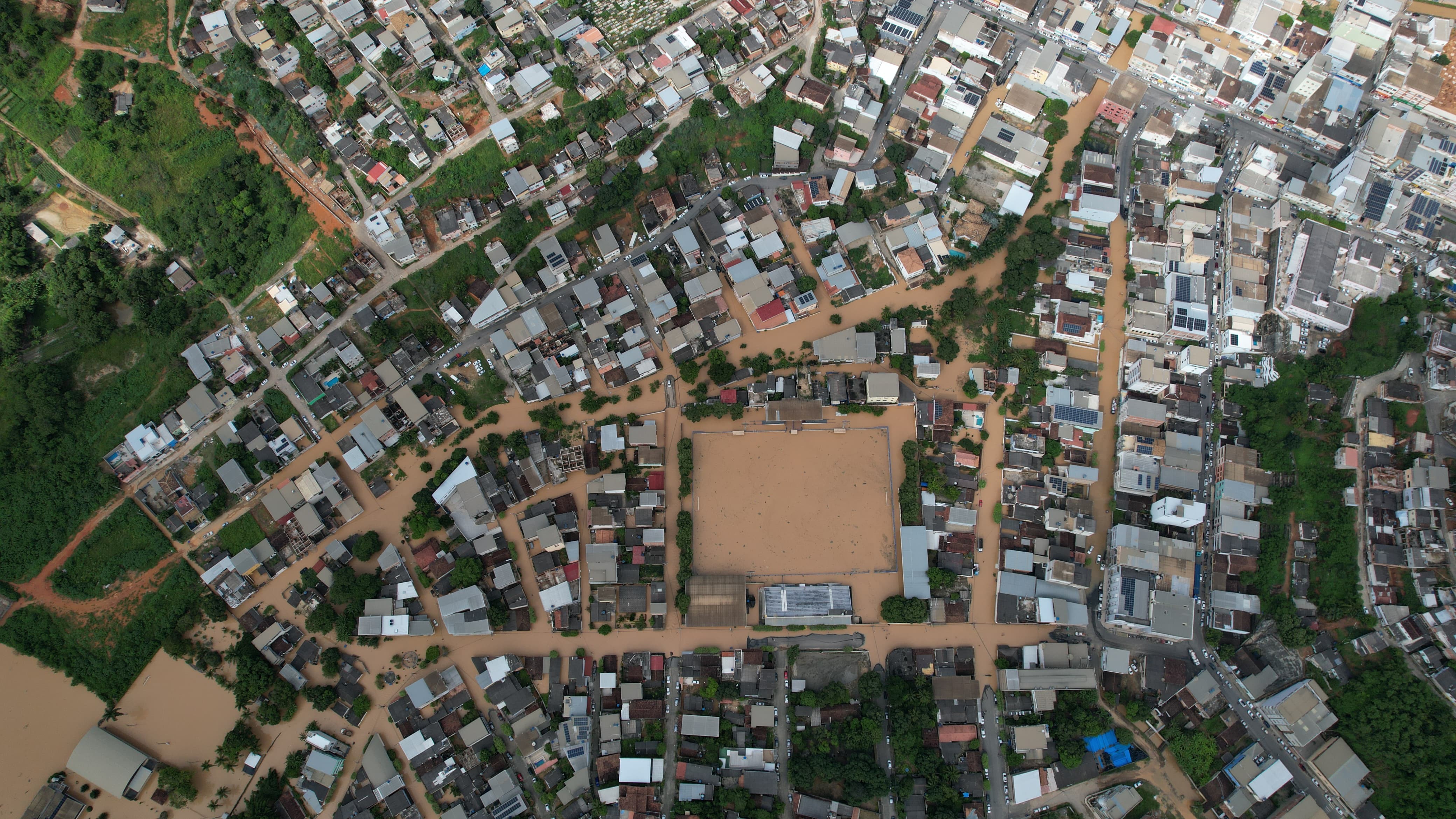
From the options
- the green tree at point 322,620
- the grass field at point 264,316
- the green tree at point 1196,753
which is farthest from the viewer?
the grass field at point 264,316

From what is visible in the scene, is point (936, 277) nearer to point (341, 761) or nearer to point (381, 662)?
point (381, 662)

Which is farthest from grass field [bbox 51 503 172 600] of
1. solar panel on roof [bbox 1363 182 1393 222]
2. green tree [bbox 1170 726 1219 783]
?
solar panel on roof [bbox 1363 182 1393 222]

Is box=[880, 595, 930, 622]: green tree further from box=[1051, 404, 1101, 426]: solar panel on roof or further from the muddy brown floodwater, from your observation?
box=[1051, 404, 1101, 426]: solar panel on roof

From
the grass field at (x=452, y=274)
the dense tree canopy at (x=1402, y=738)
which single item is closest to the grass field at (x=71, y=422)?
the grass field at (x=452, y=274)

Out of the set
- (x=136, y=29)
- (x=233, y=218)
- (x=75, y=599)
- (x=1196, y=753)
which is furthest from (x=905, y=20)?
(x=75, y=599)

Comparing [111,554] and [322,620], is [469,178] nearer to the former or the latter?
[322,620]

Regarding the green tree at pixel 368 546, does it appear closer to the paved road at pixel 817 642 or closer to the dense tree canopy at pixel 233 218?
the dense tree canopy at pixel 233 218
